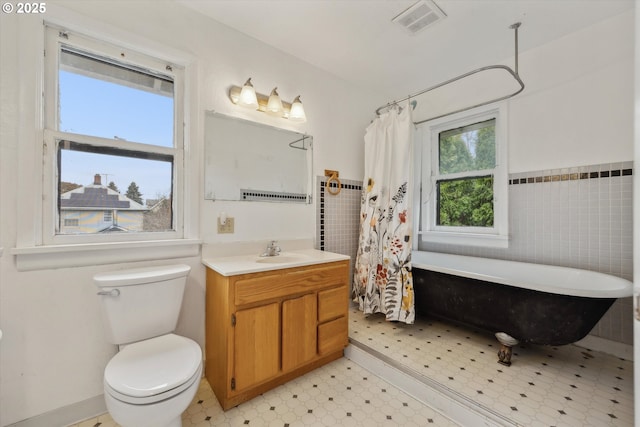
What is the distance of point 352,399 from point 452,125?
8.76 ft

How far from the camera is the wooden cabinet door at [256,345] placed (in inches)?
58.9

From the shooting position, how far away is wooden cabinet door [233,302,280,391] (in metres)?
1.50

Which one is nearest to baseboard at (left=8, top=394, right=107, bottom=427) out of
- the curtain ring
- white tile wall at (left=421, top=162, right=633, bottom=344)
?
the curtain ring

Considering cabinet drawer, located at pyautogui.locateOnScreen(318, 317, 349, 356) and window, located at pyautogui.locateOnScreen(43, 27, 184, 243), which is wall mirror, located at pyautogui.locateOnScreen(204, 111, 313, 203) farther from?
cabinet drawer, located at pyautogui.locateOnScreen(318, 317, 349, 356)

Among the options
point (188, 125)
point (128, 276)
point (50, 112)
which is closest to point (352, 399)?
point (128, 276)

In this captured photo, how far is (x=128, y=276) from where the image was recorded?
1.39 m

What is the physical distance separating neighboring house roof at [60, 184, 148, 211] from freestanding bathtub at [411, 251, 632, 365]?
6.87ft

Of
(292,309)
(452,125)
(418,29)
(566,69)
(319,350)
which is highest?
(418,29)

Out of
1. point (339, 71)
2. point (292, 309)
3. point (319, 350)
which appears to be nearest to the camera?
point (292, 309)

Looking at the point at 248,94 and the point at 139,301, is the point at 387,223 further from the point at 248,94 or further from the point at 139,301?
the point at 139,301

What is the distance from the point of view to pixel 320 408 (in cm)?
151

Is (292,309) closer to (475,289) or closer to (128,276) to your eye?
(128,276)

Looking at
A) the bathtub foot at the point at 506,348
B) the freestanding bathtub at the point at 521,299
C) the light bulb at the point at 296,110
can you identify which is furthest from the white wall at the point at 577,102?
the light bulb at the point at 296,110

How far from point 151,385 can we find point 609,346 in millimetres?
2868
